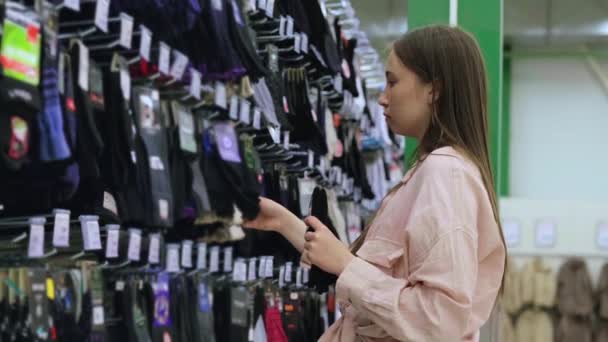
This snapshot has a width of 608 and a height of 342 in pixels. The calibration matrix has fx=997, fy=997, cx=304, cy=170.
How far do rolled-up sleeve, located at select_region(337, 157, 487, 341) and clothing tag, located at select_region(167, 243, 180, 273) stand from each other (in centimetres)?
201

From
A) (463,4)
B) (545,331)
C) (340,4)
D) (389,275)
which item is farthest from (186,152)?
(545,331)

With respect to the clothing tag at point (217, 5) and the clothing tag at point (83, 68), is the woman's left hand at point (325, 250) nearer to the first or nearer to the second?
the clothing tag at point (83, 68)

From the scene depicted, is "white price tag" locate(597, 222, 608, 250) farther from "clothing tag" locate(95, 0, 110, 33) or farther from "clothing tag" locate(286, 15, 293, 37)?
"clothing tag" locate(95, 0, 110, 33)

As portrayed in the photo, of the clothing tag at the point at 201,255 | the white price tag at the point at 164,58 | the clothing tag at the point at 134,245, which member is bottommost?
the clothing tag at the point at 201,255

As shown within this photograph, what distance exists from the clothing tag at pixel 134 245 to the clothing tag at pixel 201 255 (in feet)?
2.00

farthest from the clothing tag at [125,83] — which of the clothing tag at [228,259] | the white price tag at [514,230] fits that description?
the white price tag at [514,230]

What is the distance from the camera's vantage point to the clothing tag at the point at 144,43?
10.5 ft

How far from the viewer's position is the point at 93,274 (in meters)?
3.15

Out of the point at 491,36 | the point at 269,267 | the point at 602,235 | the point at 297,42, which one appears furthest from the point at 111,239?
the point at 602,235

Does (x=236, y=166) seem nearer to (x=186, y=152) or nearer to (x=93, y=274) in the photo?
(x=186, y=152)

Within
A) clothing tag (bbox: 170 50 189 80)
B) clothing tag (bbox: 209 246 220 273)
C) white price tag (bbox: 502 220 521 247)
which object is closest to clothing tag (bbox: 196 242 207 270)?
clothing tag (bbox: 209 246 220 273)

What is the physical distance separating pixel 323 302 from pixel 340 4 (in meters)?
1.85

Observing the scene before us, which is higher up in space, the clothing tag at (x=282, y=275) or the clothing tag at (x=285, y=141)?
the clothing tag at (x=285, y=141)

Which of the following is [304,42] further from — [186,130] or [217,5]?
[186,130]
